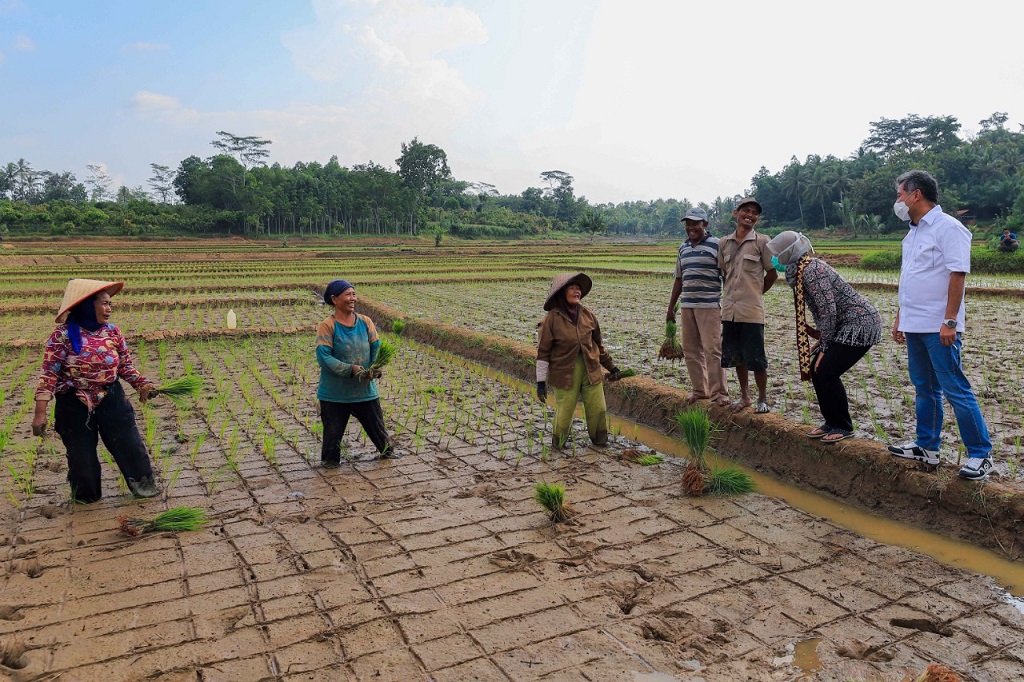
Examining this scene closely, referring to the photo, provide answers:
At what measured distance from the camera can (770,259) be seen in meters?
5.05

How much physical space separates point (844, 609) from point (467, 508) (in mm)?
2007

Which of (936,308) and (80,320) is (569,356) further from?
(80,320)

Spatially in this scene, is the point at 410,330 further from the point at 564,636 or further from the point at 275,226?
the point at 275,226

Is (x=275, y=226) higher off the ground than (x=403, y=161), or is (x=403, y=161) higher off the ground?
(x=403, y=161)

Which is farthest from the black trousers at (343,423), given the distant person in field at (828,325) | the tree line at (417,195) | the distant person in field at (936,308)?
the tree line at (417,195)

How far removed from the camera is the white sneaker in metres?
3.99

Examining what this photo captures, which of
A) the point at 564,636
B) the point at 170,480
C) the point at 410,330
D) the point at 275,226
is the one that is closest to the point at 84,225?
the point at 275,226

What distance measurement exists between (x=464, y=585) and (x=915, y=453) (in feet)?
9.18

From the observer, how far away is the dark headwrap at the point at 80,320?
160 inches

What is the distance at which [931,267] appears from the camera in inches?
148

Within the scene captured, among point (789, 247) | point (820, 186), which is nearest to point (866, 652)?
point (789, 247)

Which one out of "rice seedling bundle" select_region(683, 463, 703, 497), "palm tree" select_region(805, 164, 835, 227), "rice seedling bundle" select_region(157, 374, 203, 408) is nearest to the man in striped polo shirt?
"rice seedling bundle" select_region(683, 463, 703, 497)

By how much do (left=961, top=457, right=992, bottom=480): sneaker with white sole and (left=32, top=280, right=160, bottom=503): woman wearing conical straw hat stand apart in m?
4.70

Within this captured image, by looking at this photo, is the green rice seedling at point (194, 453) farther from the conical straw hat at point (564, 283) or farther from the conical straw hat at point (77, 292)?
the conical straw hat at point (564, 283)
